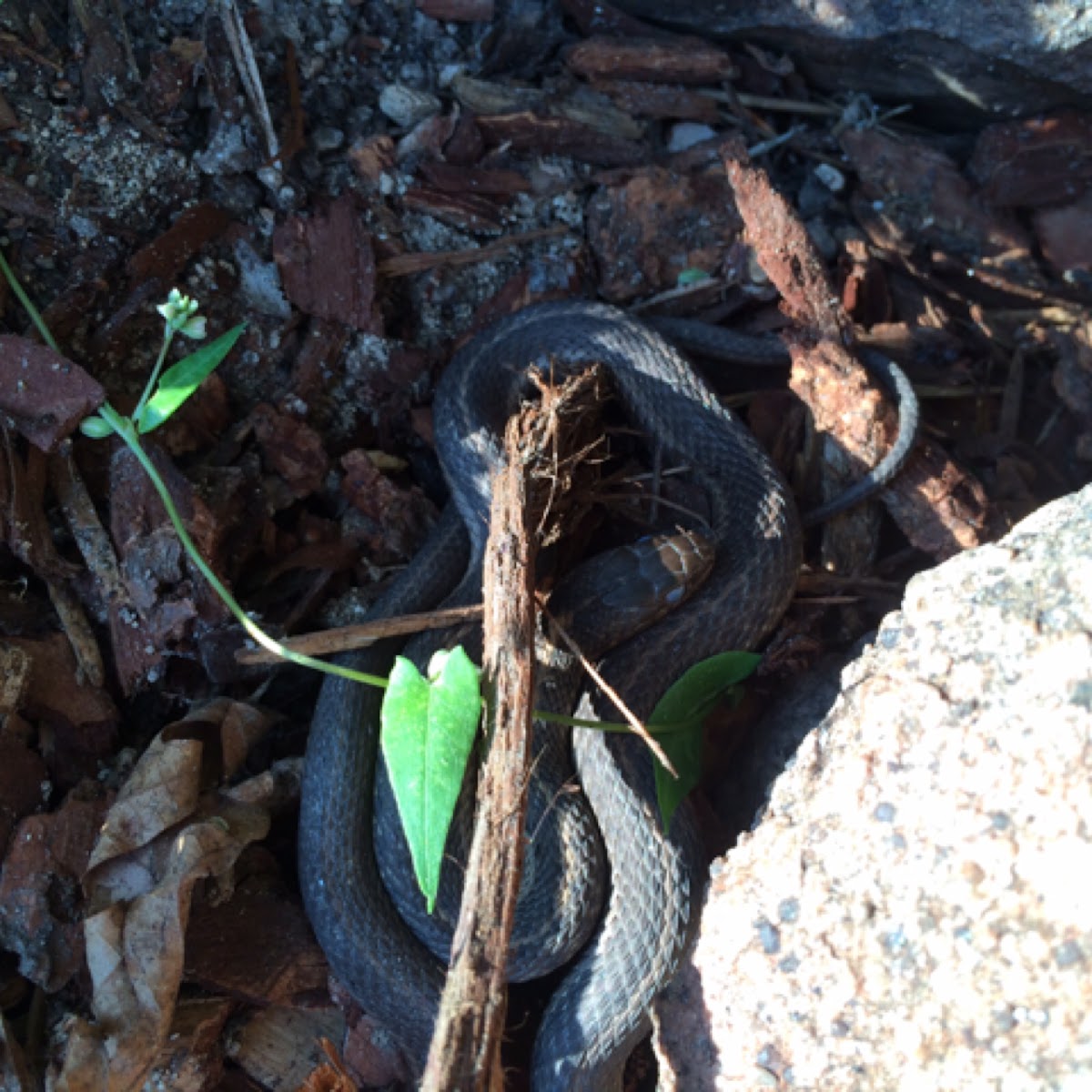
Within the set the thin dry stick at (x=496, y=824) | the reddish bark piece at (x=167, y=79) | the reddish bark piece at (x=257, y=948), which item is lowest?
Answer: the reddish bark piece at (x=257, y=948)

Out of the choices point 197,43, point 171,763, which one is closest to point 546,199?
point 197,43

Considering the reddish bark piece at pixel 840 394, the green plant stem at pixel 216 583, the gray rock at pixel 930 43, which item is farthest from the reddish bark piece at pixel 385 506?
the gray rock at pixel 930 43

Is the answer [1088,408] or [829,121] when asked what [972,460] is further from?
[829,121]

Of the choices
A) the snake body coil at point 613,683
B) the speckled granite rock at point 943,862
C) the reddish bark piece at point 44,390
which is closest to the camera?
the speckled granite rock at point 943,862

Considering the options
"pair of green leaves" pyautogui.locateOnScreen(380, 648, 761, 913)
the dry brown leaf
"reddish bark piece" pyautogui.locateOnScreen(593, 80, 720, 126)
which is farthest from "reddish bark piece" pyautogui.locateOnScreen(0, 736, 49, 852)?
"reddish bark piece" pyautogui.locateOnScreen(593, 80, 720, 126)

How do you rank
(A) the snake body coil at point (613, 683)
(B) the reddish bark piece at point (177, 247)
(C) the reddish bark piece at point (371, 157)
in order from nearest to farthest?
1. (A) the snake body coil at point (613, 683)
2. (B) the reddish bark piece at point (177, 247)
3. (C) the reddish bark piece at point (371, 157)

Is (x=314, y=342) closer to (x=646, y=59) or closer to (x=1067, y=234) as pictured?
(x=646, y=59)

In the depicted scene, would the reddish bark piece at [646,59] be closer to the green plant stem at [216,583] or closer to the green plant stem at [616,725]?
the green plant stem at [216,583]
